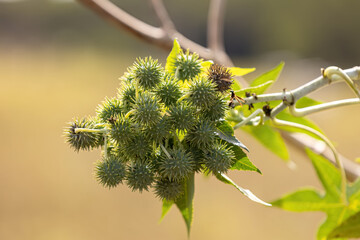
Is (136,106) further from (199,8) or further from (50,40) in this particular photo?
(199,8)

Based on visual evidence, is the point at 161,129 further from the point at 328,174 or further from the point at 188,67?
the point at 328,174

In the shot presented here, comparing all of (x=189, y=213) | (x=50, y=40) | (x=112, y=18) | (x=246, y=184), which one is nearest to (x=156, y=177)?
(x=189, y=213)

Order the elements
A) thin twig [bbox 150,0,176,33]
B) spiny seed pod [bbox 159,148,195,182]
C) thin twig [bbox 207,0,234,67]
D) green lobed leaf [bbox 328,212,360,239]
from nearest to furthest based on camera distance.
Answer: spiny seed pod [bbox 159,148,195,182], green lobed leaf [bbox 328,212,360,239], thin twig [bbox 150,0,176,33], thin twig [bbox 207,0,234,67]

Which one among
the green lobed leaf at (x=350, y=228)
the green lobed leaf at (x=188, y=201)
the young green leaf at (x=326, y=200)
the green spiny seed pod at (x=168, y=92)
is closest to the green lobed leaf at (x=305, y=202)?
the young green leaf at (x=326, y=200)

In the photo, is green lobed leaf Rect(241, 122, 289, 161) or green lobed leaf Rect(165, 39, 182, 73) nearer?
green lobed leaf Rect(165, 39, 182, 73)

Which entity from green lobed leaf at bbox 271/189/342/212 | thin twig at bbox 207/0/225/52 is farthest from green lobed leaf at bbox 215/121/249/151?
thin twig at bbox 207/0/225/52

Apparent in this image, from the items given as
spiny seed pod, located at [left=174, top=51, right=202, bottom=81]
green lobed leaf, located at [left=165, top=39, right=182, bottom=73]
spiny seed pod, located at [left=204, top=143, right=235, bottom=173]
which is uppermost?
green lobed leaf, located at [left=165, top=39, right=182, bottom=73]

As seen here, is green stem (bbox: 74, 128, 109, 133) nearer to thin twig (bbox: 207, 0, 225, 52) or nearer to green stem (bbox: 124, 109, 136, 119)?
green stem (bbox: 124, 109, 136, 119)
